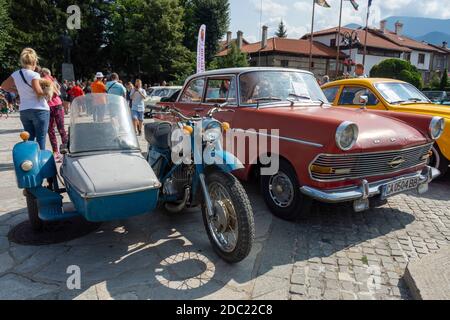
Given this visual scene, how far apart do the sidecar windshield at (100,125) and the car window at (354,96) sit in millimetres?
4325

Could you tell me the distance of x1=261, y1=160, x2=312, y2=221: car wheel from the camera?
12.2 feet

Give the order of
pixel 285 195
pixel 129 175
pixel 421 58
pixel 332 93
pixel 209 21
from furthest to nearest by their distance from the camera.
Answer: pixel 421 58
pixel 209 21
pixel 332 93
pixel 285 195
pixel 129 175

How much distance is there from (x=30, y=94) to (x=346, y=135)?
4.19m

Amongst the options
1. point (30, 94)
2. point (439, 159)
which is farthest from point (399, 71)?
point (30, 94)

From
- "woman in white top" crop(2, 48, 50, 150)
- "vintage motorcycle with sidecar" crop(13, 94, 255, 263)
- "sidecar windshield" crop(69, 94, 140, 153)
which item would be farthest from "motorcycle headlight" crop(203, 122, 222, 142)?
"woman in white top" crop(2, 48, 50, 150)

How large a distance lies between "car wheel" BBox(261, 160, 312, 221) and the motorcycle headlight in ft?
3.43

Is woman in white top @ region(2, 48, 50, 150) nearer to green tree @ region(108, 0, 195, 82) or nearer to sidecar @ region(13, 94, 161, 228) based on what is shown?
sidecar @ region(13, 94, 161, 228)

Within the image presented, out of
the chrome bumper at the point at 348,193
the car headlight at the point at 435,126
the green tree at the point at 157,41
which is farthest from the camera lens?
the green tree at the point at 157,41

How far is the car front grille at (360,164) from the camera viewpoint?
338 cm

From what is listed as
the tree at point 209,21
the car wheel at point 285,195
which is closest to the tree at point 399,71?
the tree at point 209,21

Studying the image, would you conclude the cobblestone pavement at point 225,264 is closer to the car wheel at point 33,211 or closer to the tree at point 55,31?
the car wheel at point 33,211

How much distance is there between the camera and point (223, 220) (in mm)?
2963

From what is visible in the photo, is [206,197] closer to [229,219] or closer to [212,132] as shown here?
[229,219]
